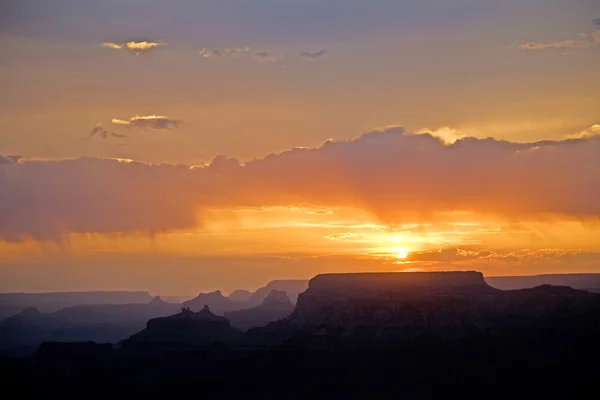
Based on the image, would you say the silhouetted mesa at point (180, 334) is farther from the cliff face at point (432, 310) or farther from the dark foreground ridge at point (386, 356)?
the cliff face at point (432, 310)

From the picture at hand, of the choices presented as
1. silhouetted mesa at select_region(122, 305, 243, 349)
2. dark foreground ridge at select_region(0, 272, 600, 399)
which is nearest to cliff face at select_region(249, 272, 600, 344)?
dark foreground ridge at select_region(0, 272, 600, 399)

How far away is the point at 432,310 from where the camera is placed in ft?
533

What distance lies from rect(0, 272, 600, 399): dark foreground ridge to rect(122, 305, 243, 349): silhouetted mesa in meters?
1.95

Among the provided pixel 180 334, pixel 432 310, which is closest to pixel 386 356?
pixel 432 310

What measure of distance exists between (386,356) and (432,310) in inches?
509

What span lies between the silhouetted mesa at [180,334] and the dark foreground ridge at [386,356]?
1.95 metres

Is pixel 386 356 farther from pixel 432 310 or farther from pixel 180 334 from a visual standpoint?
pixel 180 334

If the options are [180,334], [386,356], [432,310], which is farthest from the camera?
[180,334]

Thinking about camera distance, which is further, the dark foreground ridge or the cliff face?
the cliff face

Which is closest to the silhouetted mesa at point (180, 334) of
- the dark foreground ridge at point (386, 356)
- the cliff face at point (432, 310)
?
the dark foreground ridge at point (386, 356)

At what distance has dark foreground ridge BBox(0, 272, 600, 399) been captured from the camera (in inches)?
5635

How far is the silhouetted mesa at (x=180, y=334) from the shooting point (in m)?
183

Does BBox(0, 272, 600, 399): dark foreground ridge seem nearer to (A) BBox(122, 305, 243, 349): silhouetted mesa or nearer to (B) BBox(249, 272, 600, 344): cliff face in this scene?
(B) BBox(249, 272, 600, 344): cliff face

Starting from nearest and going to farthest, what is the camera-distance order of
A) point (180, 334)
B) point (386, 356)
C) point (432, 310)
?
point (386, 356)
point (432, 310)
point (180, 334)
